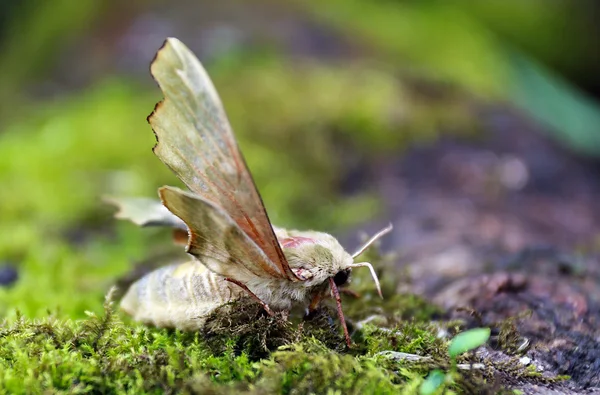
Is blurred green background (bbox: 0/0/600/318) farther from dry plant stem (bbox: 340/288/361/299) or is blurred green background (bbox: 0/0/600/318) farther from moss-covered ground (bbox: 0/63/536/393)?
dry plant stem (bbox: 340/288/361/299)

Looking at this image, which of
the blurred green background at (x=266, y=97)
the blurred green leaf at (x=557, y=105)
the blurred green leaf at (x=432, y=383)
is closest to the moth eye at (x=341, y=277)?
the blurred green leaf at (x=432, y=383)

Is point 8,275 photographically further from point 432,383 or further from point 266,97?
point 266,97

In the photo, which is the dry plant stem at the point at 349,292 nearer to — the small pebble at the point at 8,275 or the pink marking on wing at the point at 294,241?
the pink marking on wing at the point at 294,241

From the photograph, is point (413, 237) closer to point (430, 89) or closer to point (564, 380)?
point (564, 380)

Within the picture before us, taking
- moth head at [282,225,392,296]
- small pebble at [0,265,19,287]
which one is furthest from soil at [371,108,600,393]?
small pebble at [0,265,19,287]

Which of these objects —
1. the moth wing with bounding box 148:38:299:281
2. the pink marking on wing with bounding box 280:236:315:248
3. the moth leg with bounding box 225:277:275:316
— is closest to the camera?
the moth wing with bounding box 148:38:299:281

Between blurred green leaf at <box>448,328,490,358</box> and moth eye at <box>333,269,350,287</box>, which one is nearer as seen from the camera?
blurred green leaf at <box>448,328,490,358</box>

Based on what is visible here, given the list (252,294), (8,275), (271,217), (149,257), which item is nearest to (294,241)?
(252,294)
